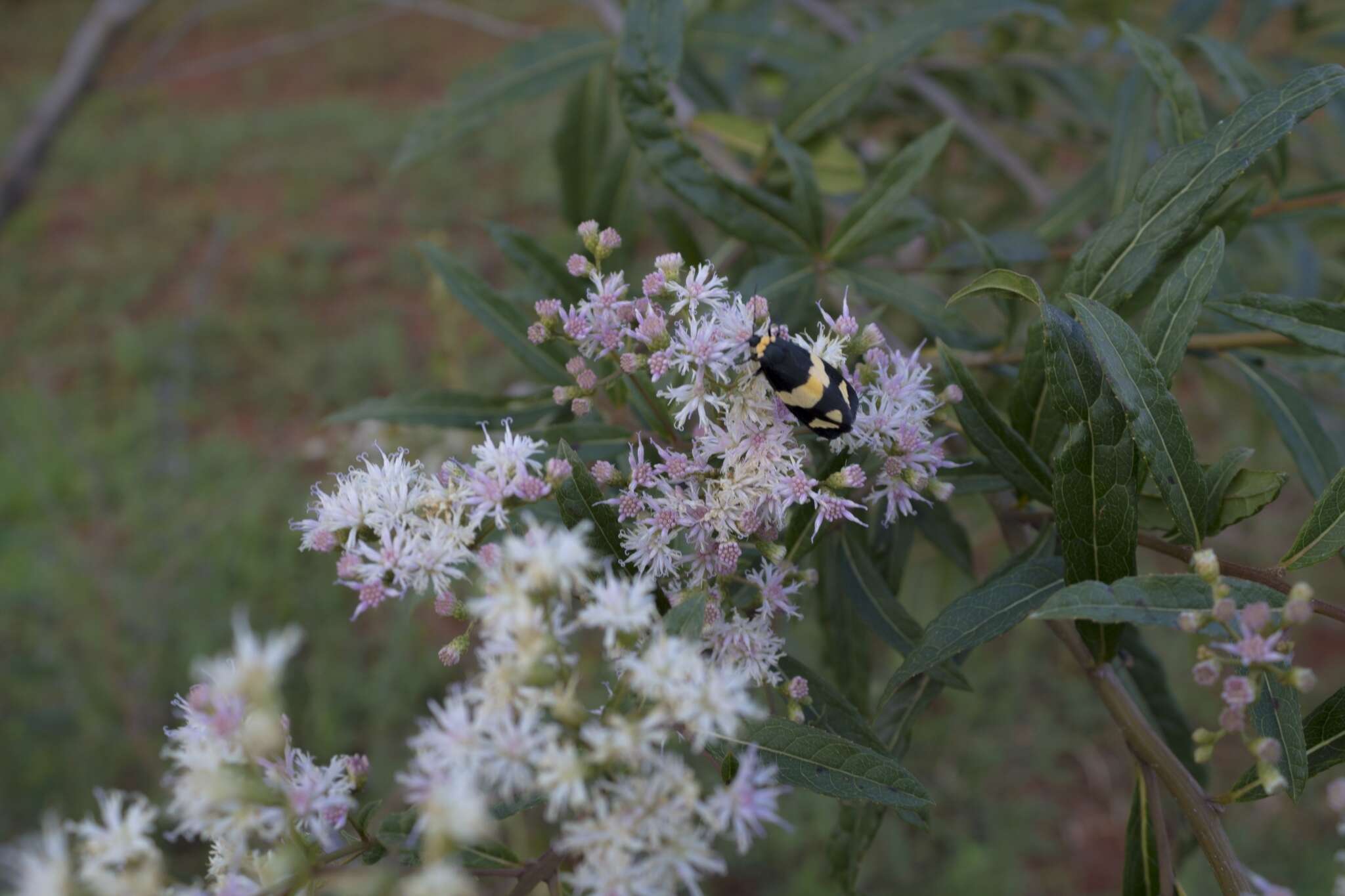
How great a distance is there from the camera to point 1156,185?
71.6 inches

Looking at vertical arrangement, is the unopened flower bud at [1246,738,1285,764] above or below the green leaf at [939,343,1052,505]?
below

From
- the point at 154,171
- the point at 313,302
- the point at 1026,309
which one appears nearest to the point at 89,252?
the point at 154,171

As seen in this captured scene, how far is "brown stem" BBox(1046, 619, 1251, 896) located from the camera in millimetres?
1445

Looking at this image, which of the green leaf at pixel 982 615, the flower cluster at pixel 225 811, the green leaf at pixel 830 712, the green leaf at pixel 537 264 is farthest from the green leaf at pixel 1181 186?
the flower cluster at pixel 225 811

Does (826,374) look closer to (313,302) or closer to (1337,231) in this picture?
(1337,231)

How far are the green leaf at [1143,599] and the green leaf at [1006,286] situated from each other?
47 centimetres

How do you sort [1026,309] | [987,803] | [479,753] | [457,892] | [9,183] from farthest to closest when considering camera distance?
[987,803] → [9,183] → [1026,309] → [479,753] → [457,892]

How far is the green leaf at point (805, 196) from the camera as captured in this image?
7.91 ft

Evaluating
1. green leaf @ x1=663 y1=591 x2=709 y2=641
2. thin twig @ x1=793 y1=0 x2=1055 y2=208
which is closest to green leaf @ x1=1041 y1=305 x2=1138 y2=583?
green leaf @ x1=663 y1=591 x2=709 y2=641

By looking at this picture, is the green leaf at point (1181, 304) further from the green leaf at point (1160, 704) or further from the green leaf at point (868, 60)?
the green leaf at point (868, 60)

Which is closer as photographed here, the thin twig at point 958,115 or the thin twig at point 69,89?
the thin twig at point 958,115

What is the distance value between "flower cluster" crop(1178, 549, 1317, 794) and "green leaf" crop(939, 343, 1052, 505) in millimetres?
422

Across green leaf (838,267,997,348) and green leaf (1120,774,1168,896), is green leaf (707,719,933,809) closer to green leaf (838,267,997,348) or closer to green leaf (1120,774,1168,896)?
green leaf (1120,774,1168,896)

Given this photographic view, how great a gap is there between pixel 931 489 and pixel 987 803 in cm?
436
